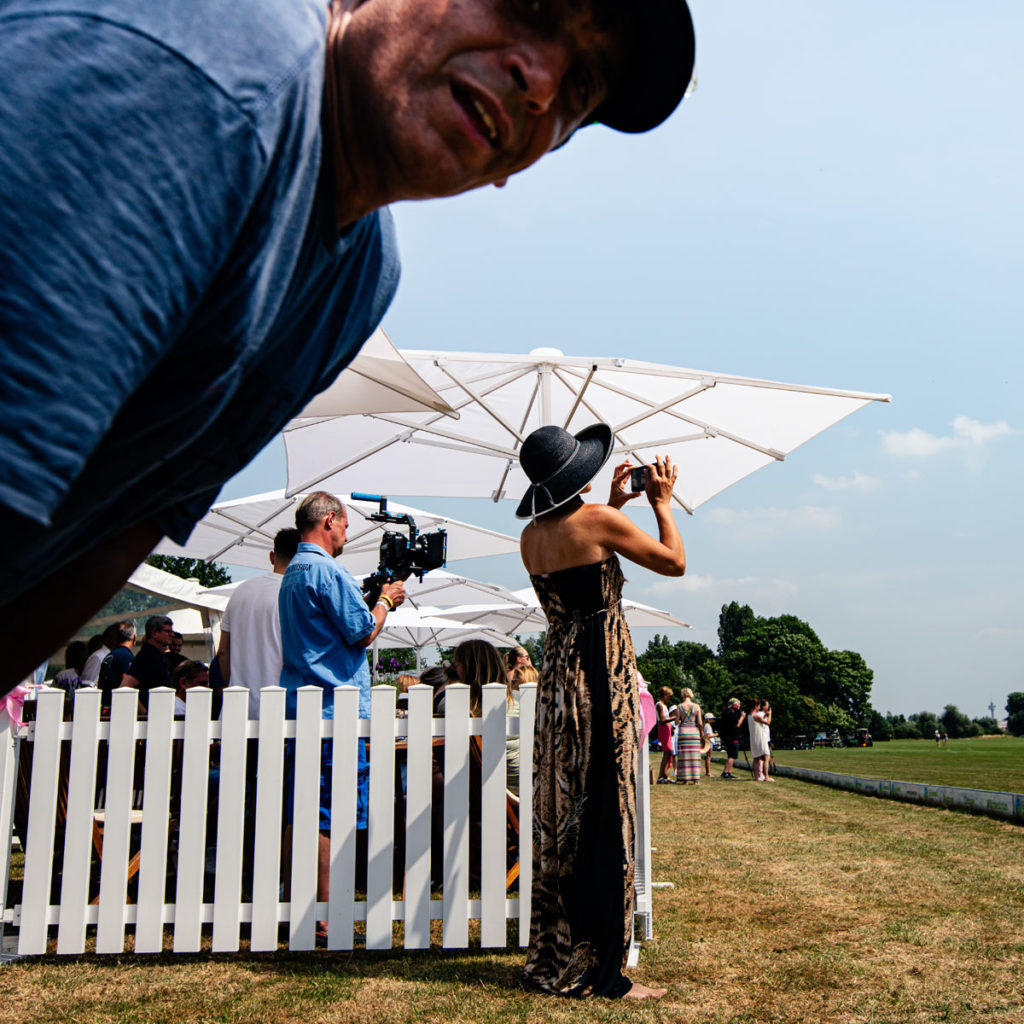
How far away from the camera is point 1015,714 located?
113250 mm

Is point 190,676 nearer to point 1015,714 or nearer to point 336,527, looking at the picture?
point 336,527

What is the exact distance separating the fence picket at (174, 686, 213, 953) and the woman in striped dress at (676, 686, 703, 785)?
13.2 metres

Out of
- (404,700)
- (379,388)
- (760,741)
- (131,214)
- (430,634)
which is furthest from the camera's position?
(430,634)

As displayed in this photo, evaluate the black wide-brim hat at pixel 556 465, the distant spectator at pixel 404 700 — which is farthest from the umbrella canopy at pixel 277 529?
the black wide-brim hat at pixel 556 465

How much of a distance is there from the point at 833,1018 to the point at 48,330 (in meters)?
3.51

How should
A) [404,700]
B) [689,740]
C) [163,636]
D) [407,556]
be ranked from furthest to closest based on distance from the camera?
1. [689,740]
2. [404,700]
3. [163,636]
4. [407,556]

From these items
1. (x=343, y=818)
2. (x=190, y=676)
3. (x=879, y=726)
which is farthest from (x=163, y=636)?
(x=879, y=726)

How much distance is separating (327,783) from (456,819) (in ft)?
2.36

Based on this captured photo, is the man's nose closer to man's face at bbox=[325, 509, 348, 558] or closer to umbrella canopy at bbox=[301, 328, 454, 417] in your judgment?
man's face at bbox=[325, 509, 348, 558]

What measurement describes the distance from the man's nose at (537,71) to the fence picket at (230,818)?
410 cm

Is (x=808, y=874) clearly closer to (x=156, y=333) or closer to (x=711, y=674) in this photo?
(x=156, y=333)

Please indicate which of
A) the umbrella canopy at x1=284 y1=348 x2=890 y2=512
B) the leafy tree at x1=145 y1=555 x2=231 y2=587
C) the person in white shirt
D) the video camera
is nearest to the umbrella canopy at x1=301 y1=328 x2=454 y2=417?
the video camera

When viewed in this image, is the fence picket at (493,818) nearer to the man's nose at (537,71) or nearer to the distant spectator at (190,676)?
the distant spectator at (190,676)

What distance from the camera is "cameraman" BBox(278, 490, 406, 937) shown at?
4461mm
